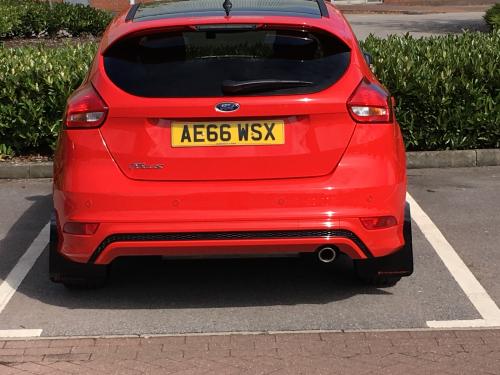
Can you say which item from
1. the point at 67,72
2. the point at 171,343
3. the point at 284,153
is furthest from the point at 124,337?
the point at 67,72

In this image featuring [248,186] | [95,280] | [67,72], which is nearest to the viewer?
[248,186]

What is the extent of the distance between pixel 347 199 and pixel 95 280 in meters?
1.54

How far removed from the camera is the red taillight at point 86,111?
4.60 metres

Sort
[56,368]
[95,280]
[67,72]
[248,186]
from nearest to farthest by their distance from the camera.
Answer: [56,368], [248,186], [95,280], [67,72]

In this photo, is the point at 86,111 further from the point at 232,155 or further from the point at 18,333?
the point at 18,333

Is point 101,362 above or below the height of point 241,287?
above

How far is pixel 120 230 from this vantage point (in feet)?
14.9

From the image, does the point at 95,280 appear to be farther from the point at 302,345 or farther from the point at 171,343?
the point at 302,345

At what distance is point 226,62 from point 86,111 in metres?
0.75

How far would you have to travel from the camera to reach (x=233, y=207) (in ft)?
14.8

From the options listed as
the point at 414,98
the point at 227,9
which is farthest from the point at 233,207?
the point at 414,98

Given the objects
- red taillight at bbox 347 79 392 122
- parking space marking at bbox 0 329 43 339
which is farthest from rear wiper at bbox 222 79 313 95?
parking space marking at bbox 0 329 43 339

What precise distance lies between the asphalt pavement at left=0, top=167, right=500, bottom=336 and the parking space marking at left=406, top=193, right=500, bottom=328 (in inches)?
1.4

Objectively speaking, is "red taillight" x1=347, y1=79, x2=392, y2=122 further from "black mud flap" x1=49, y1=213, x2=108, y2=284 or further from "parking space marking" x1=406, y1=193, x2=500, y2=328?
"black mud flap" x1=49, y1=213, x2=108, y2=284
